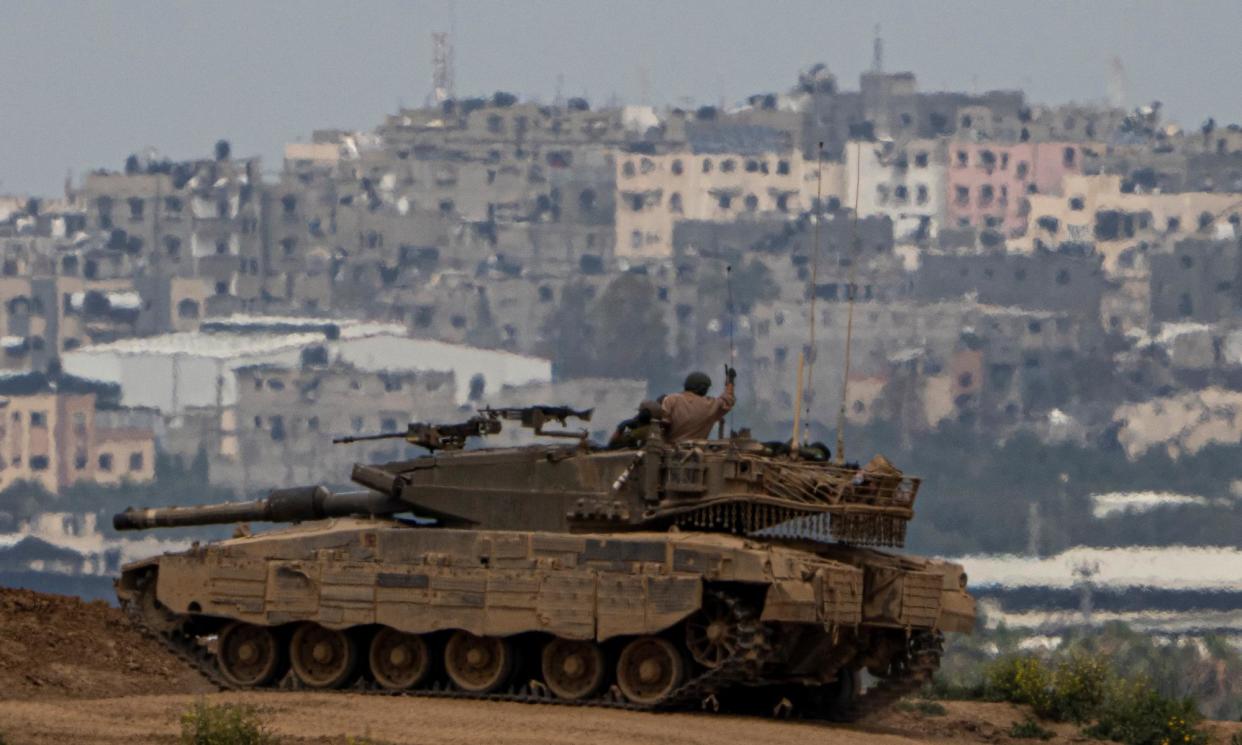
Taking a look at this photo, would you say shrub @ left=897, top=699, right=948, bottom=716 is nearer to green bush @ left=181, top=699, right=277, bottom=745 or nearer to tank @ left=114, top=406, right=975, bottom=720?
tank @ left=114, top=406, right=975, bottom=720

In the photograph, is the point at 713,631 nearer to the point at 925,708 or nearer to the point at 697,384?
the point at 697,384

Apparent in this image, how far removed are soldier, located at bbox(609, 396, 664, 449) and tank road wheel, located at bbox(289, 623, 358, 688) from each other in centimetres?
290

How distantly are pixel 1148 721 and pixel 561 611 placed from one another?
18.2 feet

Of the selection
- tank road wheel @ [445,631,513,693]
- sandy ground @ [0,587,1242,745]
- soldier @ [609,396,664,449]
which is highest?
soldier @ [609,396,664,449]

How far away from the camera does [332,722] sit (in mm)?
28969

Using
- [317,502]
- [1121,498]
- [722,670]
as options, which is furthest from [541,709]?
[1121,498]

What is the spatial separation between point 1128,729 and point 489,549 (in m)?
5.97

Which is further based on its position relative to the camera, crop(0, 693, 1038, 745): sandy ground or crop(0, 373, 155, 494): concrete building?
crop(0, 373, 155, 494): concrete building

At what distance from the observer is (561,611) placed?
30.6 metres

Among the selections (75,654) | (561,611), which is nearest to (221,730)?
(561,611)

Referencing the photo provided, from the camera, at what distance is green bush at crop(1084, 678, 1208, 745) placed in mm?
32062

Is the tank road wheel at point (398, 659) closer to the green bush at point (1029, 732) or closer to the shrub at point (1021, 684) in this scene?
the green bush at point (1029, 732)

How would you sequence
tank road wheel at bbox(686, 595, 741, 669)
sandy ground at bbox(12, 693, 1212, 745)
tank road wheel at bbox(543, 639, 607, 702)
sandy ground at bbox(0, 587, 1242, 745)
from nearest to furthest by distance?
1. sandy ground at bbox(12, 693, 1212, 745)
2. sandy ground at bbox(0, 587, 1242, 745)
3. tank road wheel at bbox(686, 595, 741, 669)
4. tank road wheel at bbox(543, 639, 607, 702)

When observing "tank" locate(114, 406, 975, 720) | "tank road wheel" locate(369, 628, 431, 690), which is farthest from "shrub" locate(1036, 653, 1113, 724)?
"tank road wheel" locate(369, 628, 431, 690)
